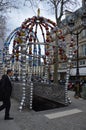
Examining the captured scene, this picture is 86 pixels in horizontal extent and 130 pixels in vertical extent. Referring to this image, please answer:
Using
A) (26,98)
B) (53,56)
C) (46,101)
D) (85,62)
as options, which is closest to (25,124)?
(26,98)

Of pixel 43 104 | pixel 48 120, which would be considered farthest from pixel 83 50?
pixel 48 120

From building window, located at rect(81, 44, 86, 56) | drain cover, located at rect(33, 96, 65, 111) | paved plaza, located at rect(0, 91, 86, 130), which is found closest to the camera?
paved plaza, located at rect(0, 91, 86, 130)

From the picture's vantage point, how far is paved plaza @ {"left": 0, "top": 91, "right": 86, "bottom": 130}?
6820 mm

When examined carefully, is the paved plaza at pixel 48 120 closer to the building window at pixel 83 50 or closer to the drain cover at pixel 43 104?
the drain cover at pixel 43 104

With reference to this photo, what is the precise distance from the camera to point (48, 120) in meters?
7.77

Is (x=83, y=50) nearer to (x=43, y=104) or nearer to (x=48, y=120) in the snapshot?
(x=43, y=104)

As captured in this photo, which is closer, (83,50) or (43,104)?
(43,104)

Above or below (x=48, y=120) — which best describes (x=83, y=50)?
above

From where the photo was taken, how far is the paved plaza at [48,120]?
22.4 feet

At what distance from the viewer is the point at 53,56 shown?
16.4m

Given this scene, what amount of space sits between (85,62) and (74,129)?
4310cm

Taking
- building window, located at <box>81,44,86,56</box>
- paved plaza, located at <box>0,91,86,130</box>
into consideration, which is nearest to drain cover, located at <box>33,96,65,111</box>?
paved plaza, located at <box>0,91,86,130</box>

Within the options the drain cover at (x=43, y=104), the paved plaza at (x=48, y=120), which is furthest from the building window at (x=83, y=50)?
the paved plaza at (x=48, y=120)

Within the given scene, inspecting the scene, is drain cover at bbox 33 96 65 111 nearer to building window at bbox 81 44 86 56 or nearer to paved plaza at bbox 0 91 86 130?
paved plaza at bbox 0 91 86 130
